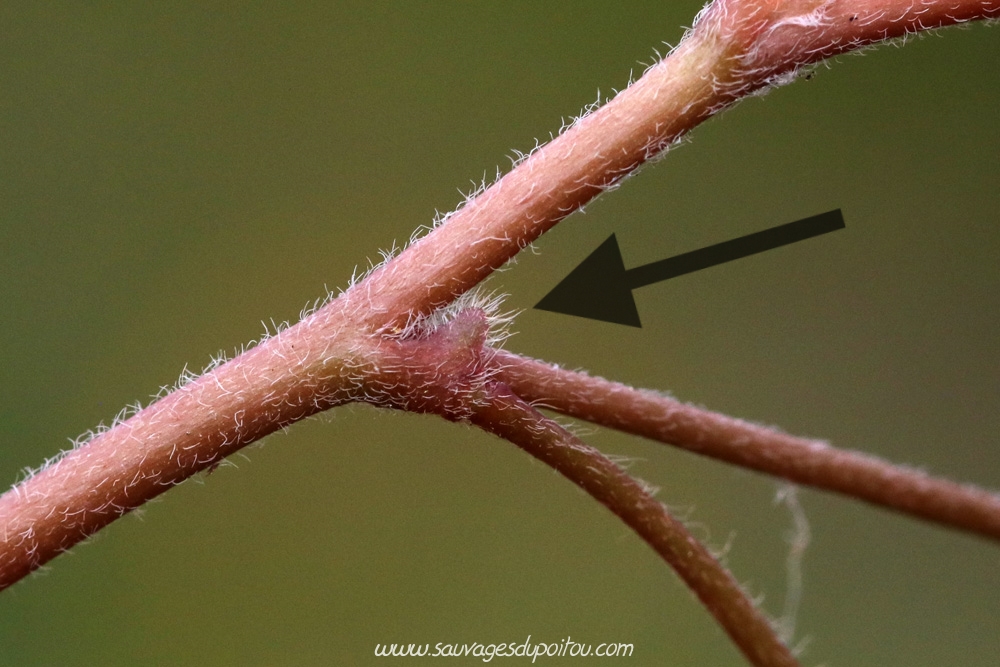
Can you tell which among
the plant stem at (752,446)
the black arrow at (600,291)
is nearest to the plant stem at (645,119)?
the plant stem at (752,446)

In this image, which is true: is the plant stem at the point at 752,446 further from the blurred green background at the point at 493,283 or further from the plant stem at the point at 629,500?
the blurred green background at the point at 493,283

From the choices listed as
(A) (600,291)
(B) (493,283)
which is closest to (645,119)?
(A) (600,291)

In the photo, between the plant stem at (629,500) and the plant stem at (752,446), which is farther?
the plant stem at (629,500)

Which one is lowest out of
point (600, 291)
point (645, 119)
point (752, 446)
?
point (752, 446)

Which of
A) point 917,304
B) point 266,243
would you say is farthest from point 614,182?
point 917,304

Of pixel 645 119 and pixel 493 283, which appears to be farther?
pixel 493 283

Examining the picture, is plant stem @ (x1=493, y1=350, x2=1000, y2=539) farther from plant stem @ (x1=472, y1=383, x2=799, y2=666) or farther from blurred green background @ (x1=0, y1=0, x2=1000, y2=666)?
blurred green background @ (x1=0, y1=0, x2=1000, y2=666)

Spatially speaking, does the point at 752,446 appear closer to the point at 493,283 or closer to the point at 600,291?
the point at 600,291
